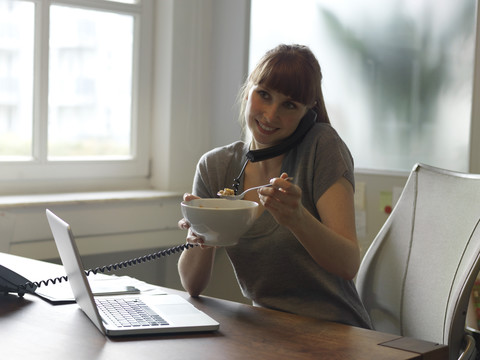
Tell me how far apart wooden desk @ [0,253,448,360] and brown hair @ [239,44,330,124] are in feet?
1.97

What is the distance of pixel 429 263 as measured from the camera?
178cm

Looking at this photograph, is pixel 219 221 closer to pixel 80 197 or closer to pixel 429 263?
pixel 429 263

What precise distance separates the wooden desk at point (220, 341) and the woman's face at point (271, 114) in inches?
20.6

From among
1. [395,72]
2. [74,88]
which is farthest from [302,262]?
[74,88]

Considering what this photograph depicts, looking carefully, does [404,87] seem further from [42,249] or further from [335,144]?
[42,249]

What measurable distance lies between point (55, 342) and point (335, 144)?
2.98ft

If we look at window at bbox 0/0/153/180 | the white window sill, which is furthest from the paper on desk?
window at bbox 0/0/153/180

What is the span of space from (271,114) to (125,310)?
2.12 feet

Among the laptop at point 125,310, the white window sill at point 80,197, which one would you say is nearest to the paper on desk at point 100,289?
the laptop at point 125,310

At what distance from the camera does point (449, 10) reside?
253 cm

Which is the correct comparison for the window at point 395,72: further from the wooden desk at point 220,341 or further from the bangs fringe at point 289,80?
the wooden desk at point 220,341

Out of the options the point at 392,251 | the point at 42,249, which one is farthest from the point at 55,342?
the point at 42,249

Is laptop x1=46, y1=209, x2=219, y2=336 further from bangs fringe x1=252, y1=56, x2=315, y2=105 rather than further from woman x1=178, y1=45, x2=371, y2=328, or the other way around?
bangs fringe x1=252, y1=56, x2=315, y2=105

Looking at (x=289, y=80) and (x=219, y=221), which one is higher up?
(x=289, y=80)
